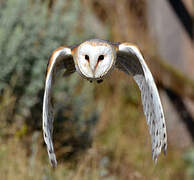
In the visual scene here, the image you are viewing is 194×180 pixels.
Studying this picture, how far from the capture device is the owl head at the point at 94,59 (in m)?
3.34

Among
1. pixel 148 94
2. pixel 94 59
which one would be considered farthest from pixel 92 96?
pixel 94 59

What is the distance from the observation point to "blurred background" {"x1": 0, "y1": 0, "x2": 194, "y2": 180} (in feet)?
15.4

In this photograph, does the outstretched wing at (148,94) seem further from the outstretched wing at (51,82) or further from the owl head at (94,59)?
the outstretched wing at (51,82)

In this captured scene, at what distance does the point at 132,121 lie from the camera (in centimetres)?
775

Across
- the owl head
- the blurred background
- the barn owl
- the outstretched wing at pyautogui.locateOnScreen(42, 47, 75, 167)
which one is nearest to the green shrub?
the blurred background

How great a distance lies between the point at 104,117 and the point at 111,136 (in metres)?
0.42

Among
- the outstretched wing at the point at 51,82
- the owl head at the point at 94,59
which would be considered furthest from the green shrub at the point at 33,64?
the owl head at the point at 94,59

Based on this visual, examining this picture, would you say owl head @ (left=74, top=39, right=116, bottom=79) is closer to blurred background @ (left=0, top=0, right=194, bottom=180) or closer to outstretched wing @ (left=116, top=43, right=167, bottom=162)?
outstretched wing @ (left=116, top=43, right=167, bottom=162)

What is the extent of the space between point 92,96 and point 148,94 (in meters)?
3.22

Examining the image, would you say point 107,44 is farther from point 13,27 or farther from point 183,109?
point 183,109

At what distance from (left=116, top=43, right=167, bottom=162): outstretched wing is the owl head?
176mm

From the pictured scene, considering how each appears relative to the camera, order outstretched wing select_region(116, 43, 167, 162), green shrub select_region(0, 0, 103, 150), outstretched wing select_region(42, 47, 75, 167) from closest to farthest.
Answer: outstretched wing select_region(42, 47, 75, 167) < outstretched wing select_region(116, 43, 167, 162) < green shrub select_region(0, 0, 103, 150)

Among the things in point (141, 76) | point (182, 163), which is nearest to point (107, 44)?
point (141, 76)

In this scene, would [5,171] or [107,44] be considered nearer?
[107,44]
